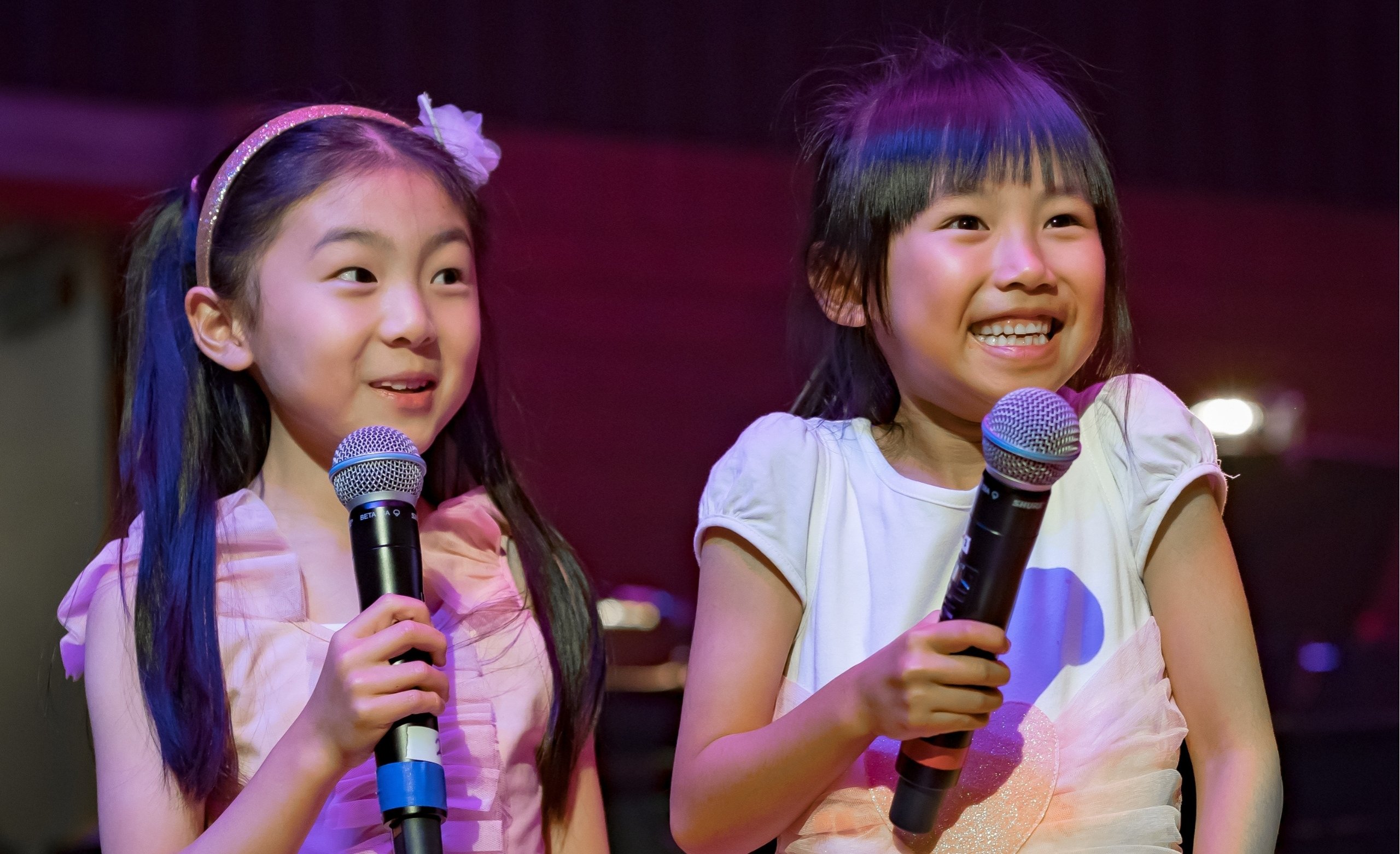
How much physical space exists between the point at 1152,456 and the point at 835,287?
28cm

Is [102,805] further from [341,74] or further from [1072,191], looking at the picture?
[341,74]

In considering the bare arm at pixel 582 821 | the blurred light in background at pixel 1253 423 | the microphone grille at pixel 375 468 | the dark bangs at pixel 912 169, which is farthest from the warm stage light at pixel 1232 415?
the microphone grille at pixel 375 468

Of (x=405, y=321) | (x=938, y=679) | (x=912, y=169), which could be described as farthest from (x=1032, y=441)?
(x=405, y=321)

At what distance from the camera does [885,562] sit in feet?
3.32

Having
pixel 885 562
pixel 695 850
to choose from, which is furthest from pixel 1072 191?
pixel 695 850

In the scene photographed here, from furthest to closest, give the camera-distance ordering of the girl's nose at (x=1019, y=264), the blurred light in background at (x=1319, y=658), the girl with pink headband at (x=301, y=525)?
the blurred light in background at (x=1319, y=658) < the girl with pink headband at (x=301, y=525) < the girl's nose at (x=1019, y=264)

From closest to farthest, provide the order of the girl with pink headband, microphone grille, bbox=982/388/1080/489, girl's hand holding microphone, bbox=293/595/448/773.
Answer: microphone grille, bbox=982/388/1080/489 < girl's hand holding microphone, bbox=293/595/448/773 < the girl with pink headband

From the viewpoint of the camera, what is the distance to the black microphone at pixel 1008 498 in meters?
0.70

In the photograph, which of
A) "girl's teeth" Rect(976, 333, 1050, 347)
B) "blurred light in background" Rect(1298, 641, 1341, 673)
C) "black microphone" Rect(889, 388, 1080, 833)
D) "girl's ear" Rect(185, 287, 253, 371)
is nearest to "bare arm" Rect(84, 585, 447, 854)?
"girl's ear" Rect(185, 287, 253, 371)

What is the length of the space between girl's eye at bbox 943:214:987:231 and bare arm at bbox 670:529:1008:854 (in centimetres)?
27

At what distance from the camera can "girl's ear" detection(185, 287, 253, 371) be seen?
1142 millimetres

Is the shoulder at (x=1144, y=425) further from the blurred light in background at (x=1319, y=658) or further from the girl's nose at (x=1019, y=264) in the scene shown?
the blurred light in background at (x=1319, y=658)

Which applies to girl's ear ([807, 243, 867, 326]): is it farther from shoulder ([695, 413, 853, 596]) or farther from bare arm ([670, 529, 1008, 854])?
bare arm ([670, 529, 1008, 854])

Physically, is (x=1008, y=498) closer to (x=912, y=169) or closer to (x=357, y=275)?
(x=912, y=169)
